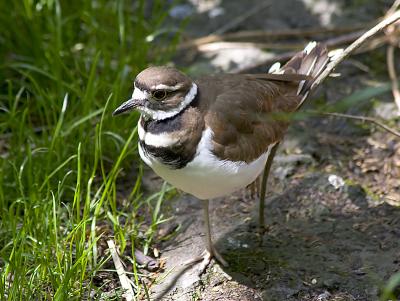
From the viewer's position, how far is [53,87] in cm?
448

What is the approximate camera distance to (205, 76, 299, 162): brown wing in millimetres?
3129

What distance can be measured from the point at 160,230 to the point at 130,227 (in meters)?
0.19

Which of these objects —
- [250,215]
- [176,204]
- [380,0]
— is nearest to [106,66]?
[176,204]

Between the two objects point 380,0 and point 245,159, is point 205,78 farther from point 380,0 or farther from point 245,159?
point 380,0

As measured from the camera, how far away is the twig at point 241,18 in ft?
17.9

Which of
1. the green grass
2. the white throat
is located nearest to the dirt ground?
the green grass

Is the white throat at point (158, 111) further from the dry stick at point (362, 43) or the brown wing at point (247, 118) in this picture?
the dry stick at point (362, 43)

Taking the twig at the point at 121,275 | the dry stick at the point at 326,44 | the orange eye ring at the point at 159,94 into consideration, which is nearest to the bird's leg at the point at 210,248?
the twig at the point at 121,275

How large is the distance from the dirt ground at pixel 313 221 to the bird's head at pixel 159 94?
0.86 metres

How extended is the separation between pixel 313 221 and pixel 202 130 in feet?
3.36

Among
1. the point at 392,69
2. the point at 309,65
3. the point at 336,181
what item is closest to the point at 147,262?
the point at 336,181

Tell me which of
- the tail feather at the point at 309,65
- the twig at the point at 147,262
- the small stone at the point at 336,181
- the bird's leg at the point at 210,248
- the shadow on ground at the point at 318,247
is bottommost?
the small stone at the point at 336,181

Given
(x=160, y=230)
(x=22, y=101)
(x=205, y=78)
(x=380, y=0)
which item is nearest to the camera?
(x=205, y=78)

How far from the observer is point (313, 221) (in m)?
3.76
